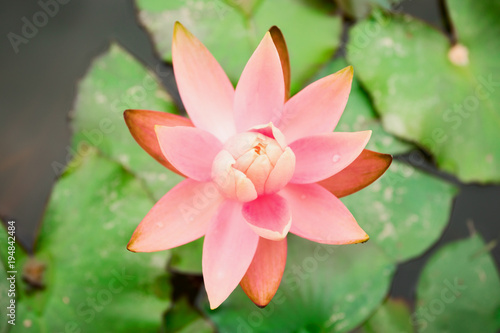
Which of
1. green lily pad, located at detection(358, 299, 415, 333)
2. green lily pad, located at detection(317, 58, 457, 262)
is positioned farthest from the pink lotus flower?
green lily pad, located at detection(358, 299, 415, 333)

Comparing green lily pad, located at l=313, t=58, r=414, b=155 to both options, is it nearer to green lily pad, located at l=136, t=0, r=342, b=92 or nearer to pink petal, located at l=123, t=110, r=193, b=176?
green lily pad, located at l=136, t=0, r=342, b=92

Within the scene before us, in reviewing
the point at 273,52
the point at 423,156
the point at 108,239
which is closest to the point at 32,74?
the point at 108,239

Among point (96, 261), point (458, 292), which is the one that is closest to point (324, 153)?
point (96, 261)

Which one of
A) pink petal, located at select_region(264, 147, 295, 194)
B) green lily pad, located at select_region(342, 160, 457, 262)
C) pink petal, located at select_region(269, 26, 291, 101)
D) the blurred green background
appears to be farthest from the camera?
green lily pad, located at select_region(342, 160, 457, 262)

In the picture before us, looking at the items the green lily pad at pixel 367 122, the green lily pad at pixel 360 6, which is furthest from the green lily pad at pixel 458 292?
the green lily pad at pixel 360 6

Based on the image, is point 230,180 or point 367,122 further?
point 367,122

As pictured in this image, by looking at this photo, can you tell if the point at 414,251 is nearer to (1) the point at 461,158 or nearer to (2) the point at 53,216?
(1) the point at 461,158

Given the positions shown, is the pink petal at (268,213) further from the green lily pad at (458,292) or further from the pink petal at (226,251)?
the green lily pad at (458,292)

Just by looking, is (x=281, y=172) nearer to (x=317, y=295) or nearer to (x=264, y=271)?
(x=264, y=271)
